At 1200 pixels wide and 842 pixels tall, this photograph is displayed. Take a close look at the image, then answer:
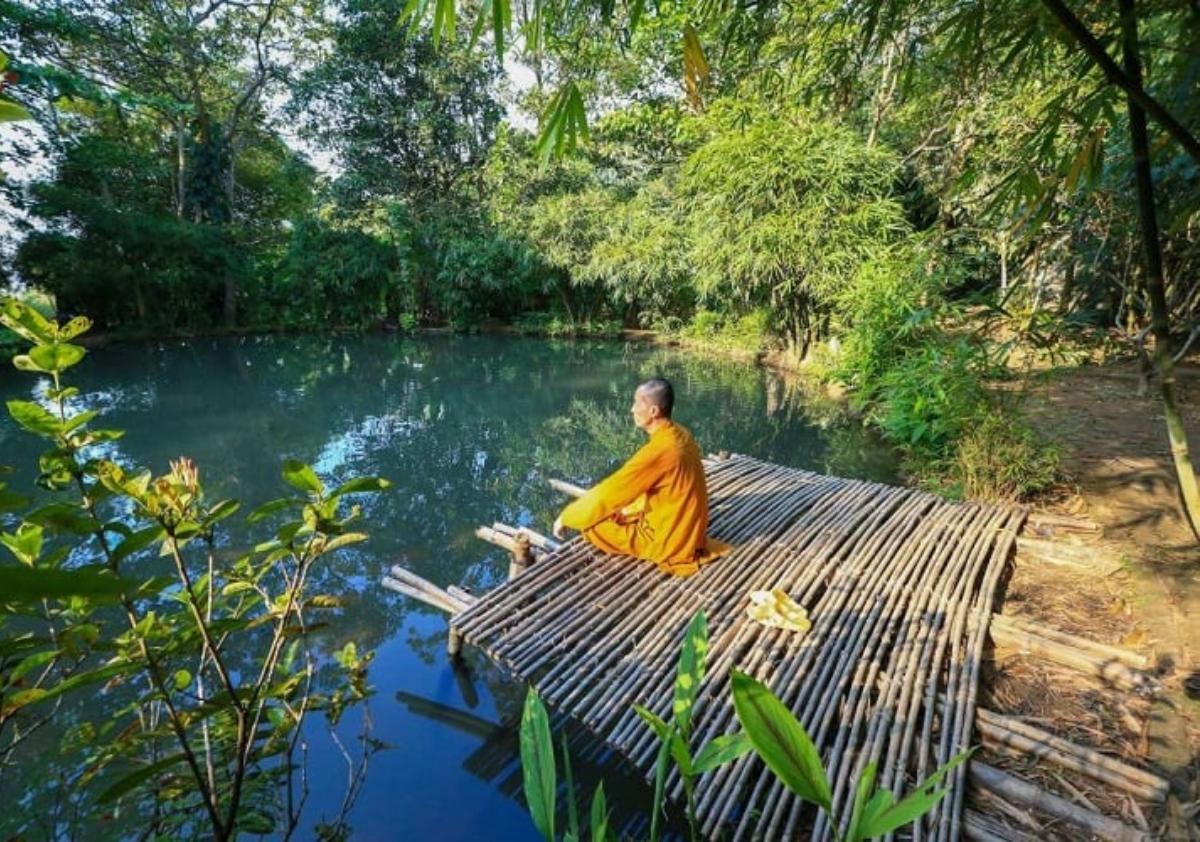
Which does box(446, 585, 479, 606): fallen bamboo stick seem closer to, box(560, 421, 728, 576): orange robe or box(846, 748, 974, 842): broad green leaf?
box(560, 421, 728, 576): orange robe

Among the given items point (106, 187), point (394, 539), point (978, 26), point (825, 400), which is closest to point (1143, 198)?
point (978, 26)

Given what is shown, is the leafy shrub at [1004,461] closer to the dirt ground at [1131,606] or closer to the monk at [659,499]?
the dirt ground at [1131,606]

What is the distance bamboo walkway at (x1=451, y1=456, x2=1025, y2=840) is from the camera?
2.03m

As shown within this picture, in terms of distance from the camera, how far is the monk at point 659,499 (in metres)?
3.04

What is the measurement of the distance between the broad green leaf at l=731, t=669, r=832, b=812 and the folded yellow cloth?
2159 mm

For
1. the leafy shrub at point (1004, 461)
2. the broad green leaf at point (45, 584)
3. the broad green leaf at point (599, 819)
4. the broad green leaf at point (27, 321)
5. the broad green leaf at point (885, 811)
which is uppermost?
the broad green leaf at point (27, 321)

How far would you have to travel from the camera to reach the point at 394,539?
4.98 meters

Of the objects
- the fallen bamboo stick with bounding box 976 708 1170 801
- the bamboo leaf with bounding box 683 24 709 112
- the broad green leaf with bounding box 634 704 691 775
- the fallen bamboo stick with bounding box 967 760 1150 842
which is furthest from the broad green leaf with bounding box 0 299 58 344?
the fallen bamboo stick with bounding box 976 708 1170 801

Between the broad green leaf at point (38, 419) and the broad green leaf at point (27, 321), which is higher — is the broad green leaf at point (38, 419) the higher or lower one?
the lower one

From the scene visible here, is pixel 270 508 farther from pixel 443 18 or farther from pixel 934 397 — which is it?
pixel 934 397

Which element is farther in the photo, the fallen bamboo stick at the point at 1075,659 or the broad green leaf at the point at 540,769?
the fallen bamboo stick at the point at 1075,659

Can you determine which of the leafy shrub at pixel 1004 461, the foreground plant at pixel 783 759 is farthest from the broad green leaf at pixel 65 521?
the leafy shrub at pixel 1004 461

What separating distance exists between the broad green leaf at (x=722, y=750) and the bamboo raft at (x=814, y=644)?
137 centimetres

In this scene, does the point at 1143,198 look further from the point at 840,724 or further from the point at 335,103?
the point at 335,103
